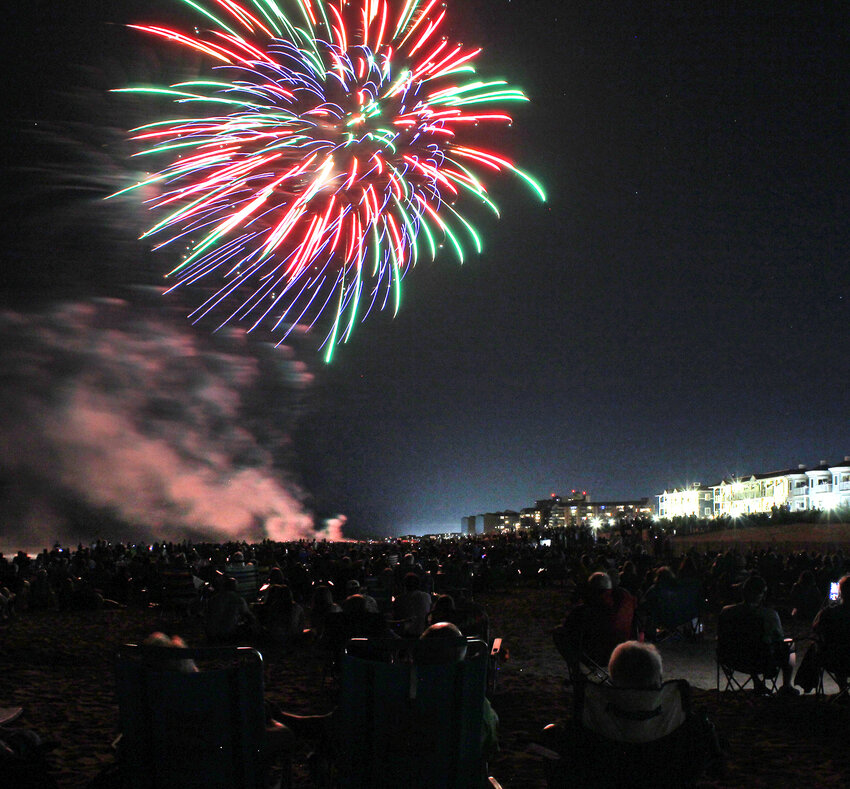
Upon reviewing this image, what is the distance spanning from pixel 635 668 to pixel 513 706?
485 cm

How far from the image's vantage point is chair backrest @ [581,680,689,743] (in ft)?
11.6

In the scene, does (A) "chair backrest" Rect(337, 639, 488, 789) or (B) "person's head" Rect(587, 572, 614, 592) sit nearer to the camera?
(A) "chair backrest" Rect(337, 639, 488, 789)

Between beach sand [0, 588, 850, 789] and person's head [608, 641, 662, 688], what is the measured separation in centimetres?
107

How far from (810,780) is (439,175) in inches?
689

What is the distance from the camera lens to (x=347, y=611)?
26.7 feet

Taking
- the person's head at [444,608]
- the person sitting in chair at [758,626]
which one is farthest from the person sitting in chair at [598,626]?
the person sitting in chair at [758,626]

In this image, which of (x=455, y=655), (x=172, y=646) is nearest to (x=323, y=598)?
(x=172, y=646)

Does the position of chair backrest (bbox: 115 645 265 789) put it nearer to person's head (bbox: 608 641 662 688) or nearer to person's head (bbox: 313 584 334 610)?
person's head (bbox: 608 641 662 688)

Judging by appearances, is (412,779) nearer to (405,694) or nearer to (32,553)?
(405,694)

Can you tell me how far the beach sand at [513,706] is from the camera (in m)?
5.91

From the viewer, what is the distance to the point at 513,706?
8.11m

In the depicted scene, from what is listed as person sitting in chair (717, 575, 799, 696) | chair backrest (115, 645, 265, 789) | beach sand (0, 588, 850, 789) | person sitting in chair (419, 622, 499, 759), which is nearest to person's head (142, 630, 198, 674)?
chair backrest (115, 645, 265, 789)

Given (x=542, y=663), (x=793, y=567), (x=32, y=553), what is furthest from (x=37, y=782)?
(x=32, y=553)

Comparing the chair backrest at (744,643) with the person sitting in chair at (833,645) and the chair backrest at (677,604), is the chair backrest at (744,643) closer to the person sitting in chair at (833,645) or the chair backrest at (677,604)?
the person sitting in chair at (833,645)
